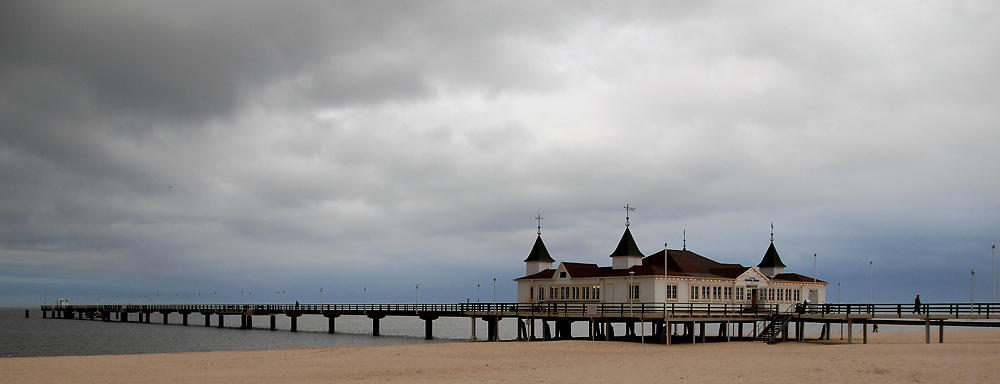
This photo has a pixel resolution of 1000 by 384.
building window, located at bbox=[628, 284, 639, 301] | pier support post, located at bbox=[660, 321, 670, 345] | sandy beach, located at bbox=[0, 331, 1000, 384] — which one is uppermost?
building window, located at bbox=[628, 284, 639, 301]

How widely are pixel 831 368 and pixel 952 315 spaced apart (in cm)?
1633

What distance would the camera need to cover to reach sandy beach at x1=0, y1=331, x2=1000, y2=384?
76.7ft

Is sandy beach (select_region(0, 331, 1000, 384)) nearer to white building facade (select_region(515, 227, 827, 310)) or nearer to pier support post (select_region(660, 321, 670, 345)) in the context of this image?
pier support post (select_region(660, 321, 670, 345))

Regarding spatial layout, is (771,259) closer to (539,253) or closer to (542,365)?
(539,253)

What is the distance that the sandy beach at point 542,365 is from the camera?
23.4 metres

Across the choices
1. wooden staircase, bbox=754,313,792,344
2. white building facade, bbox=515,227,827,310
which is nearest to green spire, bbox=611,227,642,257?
white building facade, bbox=515,227,827,310

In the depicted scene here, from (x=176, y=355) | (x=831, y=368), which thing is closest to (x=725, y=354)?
(x=831, y=368)

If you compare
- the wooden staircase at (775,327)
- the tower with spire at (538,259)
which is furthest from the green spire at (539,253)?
the wooden staircase at (775,327)

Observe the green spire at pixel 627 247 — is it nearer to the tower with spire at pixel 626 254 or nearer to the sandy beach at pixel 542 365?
the tower with spire at pixel 626 254

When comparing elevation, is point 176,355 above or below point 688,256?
below

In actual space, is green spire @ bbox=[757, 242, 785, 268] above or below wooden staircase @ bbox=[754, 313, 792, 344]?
above

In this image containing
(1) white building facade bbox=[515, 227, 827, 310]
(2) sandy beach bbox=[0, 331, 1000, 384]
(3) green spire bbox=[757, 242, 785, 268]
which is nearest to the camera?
(2) sandy beach bbox=[0, 331, 1000, 384]

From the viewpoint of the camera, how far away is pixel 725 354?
3181 centimetres

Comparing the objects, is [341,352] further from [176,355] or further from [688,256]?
[688,256]
